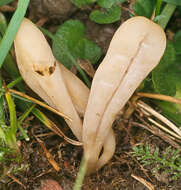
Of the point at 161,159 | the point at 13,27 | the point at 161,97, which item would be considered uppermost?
the point at 13,27

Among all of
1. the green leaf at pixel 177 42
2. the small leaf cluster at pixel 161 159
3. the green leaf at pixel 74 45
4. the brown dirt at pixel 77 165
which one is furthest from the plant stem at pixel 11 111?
the green leaf at pixel 177 42

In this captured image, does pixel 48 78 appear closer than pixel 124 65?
No

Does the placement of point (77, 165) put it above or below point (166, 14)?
below

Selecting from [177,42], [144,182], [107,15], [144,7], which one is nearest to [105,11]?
[107,15]

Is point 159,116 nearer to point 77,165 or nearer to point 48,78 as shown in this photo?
point 77,165

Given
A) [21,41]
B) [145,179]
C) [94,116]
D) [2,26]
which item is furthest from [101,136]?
[2,26]

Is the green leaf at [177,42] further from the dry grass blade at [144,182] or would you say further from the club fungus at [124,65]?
the dry grass blade at [144,182]

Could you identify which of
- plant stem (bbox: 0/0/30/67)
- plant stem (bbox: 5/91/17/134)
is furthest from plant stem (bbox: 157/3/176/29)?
plant stem (bbox: 5/91/17/134)
